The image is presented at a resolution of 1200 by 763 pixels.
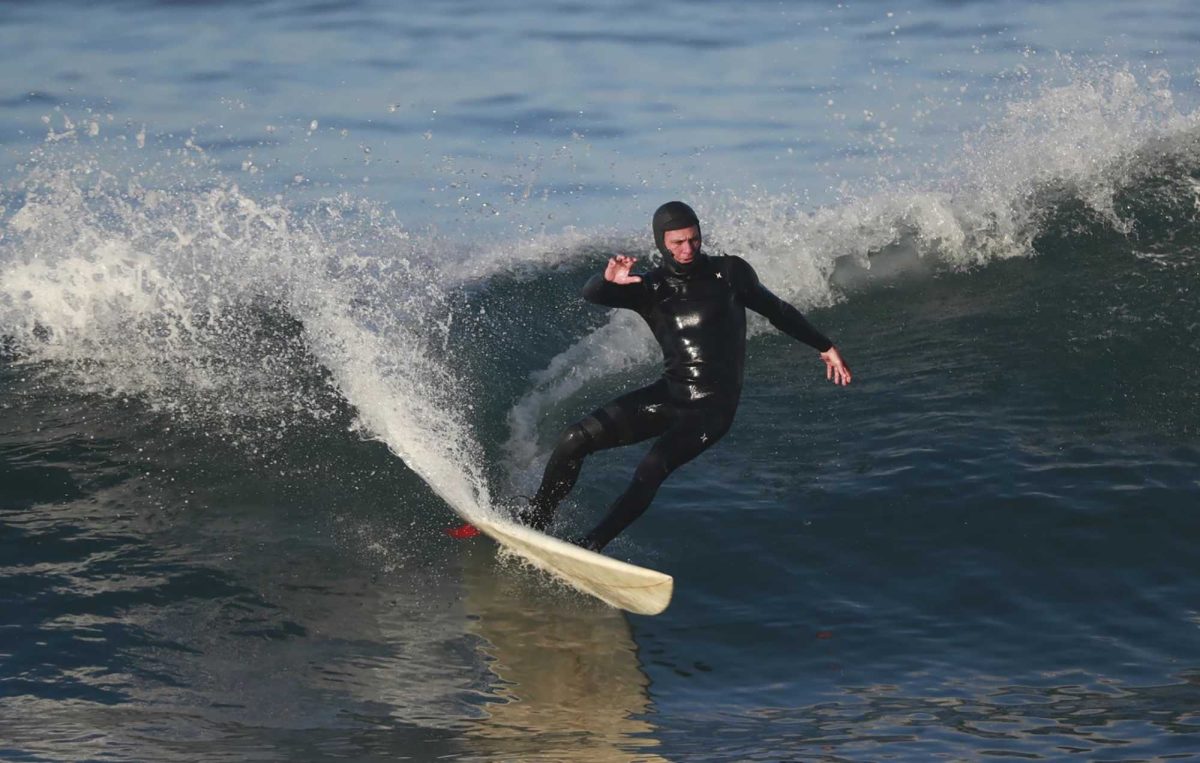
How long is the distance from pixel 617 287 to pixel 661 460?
0.91 metres

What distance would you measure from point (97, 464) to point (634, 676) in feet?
13.9

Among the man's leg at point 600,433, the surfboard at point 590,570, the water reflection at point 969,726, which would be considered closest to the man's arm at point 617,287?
the man's leg at point 600,433

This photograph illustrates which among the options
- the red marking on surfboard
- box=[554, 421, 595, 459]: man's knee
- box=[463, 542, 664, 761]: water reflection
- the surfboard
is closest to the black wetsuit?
box=[554, 421, 595, 459]: man's knee

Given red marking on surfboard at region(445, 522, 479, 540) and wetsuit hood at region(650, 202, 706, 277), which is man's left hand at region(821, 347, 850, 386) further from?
red marking on surfboard at region(445, 522, 479, 540)

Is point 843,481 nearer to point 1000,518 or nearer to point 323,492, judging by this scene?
point 1000,518

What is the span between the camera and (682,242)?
736 centimetres

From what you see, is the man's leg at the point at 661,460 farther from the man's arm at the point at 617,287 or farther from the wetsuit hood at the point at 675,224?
the wetsuit hood at the point at 675,224

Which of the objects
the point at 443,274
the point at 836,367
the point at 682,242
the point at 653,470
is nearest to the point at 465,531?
the point at 653,470

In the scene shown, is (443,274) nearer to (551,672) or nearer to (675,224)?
(675,224)

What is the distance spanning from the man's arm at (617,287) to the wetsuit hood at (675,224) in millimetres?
204

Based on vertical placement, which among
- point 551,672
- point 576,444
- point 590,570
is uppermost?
point 576,444

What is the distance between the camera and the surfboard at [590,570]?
6.82 metres

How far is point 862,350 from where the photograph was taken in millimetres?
11516

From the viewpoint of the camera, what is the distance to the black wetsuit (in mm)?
7336
